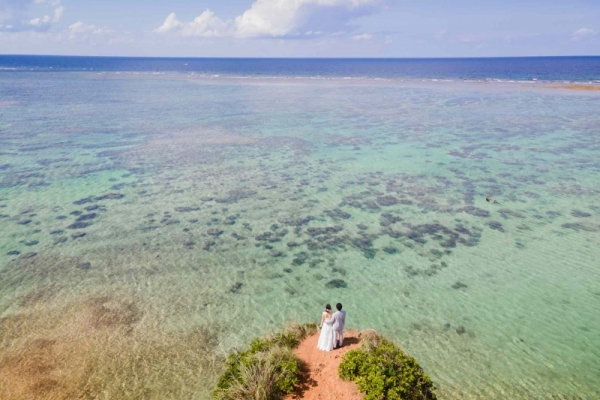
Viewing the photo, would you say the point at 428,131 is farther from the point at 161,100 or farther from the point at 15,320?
the point at 161,100

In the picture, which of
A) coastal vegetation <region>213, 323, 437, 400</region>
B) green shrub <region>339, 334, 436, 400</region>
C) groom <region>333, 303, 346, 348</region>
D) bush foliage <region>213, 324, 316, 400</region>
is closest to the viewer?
green shrub <region>339, 334, 436, 400</region>

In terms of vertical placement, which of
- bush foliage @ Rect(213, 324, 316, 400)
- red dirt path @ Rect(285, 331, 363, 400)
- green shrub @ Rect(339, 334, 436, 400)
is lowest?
red dirt path @ Rect(285, 331, 363, 400)

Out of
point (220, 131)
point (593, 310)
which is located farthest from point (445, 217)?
point (220, 131)

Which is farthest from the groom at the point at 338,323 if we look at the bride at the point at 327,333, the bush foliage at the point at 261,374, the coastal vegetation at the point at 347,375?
the bush foliage at the point at 261,374

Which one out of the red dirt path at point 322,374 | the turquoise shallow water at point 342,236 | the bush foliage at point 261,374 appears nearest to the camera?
the bush foliage at point 261,374

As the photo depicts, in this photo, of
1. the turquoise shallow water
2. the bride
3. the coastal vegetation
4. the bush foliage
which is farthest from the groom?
the turquoise shallow water

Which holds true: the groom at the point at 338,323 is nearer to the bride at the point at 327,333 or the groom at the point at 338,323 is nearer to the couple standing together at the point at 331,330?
the couple standing together at the point at 331,330

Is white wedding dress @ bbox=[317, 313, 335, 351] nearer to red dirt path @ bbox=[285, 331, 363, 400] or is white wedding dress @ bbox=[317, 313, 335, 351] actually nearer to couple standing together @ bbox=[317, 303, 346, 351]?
couple standing together @ bbox=[317, 303, 346, 351]
